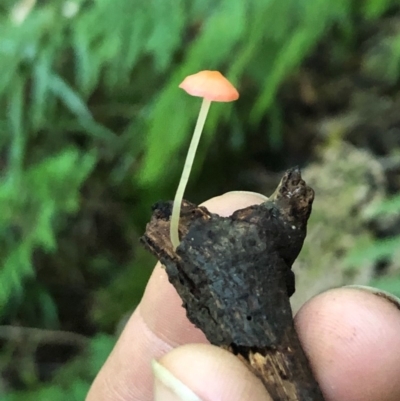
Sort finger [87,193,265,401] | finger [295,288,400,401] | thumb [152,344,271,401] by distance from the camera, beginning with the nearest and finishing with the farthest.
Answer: thumb [152,344,271,401]
finger [295,288,400,401]
finger [87,193,265,401]

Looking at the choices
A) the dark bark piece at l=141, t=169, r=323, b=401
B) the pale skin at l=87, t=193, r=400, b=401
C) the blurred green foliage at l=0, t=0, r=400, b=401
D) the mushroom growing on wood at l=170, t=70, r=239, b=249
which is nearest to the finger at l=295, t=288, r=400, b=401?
the pale skin at l=87, t=193, r=400, b=401

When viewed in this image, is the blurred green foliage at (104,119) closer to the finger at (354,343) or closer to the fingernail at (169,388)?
the finger at (354,343)

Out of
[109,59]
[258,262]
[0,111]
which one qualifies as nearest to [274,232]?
[258,262]

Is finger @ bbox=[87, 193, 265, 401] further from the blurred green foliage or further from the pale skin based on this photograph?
the blurred green foliage

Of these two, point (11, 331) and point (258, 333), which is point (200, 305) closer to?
point (258, 333)

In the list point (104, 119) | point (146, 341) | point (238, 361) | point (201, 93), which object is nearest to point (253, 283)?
point (238, 361)

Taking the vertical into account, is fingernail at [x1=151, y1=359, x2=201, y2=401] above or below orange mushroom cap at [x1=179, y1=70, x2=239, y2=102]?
below
